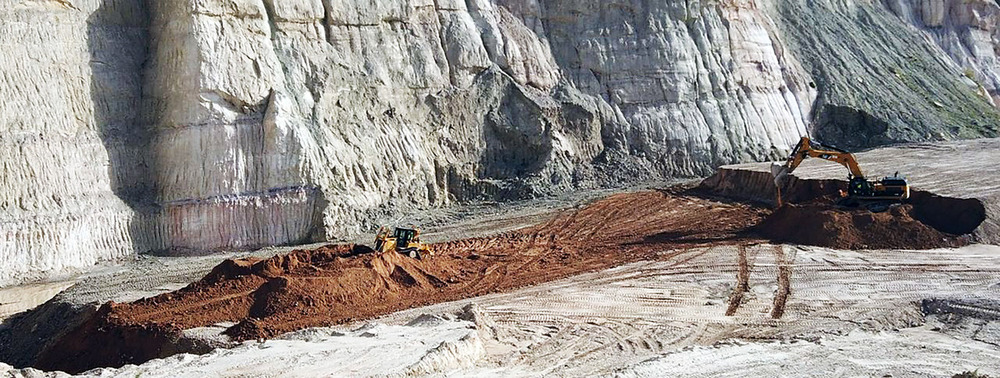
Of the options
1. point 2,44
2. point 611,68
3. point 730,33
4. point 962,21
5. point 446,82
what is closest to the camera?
point 2,44

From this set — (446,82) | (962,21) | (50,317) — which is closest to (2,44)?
(50,317)

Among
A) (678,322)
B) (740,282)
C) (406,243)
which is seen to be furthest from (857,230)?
(406,243)

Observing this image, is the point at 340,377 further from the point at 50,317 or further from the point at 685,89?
the point at 685,89

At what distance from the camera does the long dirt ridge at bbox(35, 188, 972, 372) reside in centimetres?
1516

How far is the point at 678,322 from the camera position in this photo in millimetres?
15062

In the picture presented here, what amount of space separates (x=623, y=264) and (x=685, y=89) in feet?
45.4

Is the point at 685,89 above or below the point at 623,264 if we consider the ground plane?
above

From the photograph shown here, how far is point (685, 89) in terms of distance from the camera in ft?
105

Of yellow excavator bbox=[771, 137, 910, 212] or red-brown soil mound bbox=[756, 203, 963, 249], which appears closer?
red-brown soil mound bbox=[756, 203, 963, 249]

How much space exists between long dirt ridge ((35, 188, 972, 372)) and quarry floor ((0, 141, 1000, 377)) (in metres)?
0.55

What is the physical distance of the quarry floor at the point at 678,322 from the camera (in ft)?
40.3

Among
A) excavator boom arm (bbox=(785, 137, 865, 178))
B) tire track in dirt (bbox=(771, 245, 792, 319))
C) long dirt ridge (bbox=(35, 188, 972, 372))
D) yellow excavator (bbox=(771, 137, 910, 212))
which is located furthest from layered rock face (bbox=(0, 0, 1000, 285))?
tire track in dirt (bbox=(771, 245, 792, 319))

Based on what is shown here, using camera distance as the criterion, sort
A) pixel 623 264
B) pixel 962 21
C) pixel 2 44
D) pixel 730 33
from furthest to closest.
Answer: pixel 962 21
pixel 730 33
pixel 2 44
pixel 623 264

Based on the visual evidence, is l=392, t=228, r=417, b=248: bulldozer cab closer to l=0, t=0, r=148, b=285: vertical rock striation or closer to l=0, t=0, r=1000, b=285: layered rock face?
l=0, t=0, r=1000, b=285: layered rock face
